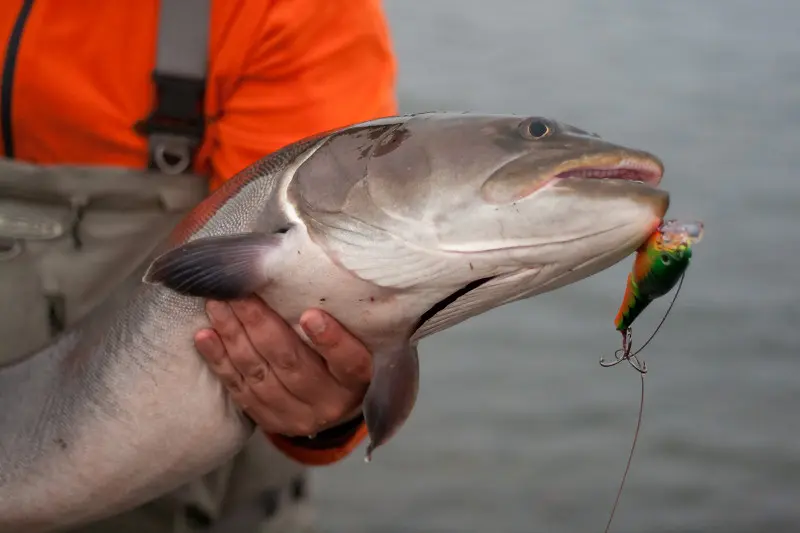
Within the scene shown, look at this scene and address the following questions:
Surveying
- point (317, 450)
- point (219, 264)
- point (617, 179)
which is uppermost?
point (617, 179)

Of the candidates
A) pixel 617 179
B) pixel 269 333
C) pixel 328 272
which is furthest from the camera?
pixel 269 333

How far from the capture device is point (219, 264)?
1741mm

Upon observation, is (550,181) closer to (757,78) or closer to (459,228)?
(459,228)

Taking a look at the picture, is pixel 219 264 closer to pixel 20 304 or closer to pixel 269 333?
pixel 269 333

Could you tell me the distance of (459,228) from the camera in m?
1.60

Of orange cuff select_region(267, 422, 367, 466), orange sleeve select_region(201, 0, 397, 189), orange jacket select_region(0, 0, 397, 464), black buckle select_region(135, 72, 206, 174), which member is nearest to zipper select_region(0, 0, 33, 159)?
orange jacket select_region(0, 0, 397, 464)

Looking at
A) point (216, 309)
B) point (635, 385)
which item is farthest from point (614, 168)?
point (635, 385)

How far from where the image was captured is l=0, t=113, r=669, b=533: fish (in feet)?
5.09

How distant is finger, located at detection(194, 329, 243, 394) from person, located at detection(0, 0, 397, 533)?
24 centimetres

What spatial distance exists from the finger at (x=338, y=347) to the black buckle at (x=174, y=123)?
28.1 inches

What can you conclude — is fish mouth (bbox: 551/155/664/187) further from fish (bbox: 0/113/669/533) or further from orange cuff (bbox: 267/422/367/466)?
orange cuff (bbox: 267/422/367/466)

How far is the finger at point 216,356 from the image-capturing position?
6.32 ft

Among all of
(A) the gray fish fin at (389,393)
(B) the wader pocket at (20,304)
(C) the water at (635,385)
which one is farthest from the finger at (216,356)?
(C) the water at (635,385)

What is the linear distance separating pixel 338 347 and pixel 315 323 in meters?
0.07
